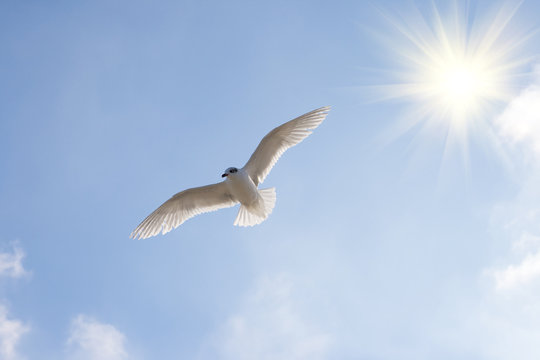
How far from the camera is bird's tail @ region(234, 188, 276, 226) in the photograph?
1409 centimetres

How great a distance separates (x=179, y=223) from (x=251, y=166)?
108 inches

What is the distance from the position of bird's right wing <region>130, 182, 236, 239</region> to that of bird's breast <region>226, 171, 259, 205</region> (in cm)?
83

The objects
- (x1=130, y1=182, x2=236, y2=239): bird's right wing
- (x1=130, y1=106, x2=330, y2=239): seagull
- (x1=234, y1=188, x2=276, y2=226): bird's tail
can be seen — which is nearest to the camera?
(x1=130, y1=106, x2=330, y2=239): seagull

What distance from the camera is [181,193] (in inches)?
575

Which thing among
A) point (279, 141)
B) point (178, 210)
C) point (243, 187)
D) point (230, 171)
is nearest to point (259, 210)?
point (243, 187)

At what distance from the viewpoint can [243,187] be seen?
44.8ft

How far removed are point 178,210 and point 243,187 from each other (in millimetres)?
2525

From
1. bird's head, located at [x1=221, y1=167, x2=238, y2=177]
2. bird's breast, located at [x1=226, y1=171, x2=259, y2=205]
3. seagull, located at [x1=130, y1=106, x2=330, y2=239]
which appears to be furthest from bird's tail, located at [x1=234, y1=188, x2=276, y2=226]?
bird's head, located at [x1=221, y1=167, x2=238, y2=177]

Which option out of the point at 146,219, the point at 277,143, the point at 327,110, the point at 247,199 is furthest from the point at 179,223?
the point at 327,110

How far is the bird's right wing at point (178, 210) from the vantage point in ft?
48.5

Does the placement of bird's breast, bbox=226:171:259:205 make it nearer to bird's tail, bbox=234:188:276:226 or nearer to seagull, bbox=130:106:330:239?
seagull, bbox=130:106:330:239

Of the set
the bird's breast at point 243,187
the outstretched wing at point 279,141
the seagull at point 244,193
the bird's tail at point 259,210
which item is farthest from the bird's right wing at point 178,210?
the outstretched wing at point 279,141

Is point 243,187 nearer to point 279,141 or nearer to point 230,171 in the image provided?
point 230,171

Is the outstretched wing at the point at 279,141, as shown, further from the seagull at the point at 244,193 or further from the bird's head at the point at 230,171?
the bird's head at the point at 230,171
